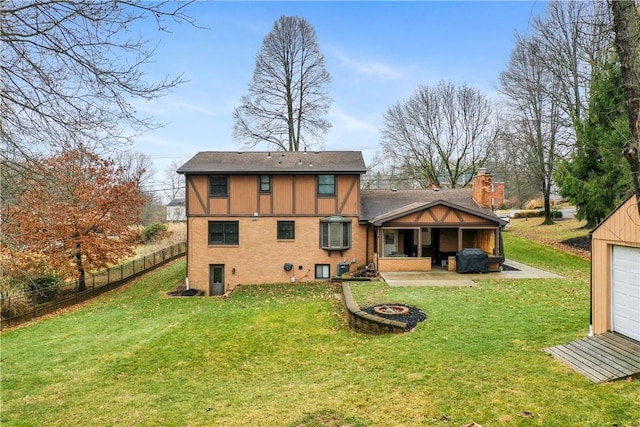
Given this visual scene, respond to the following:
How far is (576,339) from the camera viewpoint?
761cm

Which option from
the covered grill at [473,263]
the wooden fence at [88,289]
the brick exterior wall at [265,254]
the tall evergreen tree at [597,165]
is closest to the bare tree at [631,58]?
the covered grill at [473,263]

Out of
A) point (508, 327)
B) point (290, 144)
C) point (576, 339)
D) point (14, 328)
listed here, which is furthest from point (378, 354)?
point (290, 144)

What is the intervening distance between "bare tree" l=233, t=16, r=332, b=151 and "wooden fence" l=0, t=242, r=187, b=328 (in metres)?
11.5

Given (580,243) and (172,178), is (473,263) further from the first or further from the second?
(172,178)

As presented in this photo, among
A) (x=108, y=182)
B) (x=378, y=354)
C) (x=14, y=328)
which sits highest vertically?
(x=108, y=182)

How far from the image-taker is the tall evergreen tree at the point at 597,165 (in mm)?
17578

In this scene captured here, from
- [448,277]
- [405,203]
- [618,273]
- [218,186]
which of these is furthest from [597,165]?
[218,186]

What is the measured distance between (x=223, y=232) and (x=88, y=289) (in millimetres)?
7731

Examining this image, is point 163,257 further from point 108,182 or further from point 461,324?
point 461,324

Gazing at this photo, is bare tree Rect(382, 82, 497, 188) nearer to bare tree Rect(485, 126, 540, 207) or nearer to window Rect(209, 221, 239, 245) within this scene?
bare tree Rect(485, 126, 540, 207)

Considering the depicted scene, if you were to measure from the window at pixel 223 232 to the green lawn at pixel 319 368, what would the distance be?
5825 mm

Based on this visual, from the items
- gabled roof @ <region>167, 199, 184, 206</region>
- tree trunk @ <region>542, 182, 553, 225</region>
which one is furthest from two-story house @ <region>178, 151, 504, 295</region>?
gabled roof @ <region>167, 199, 184, 206</region>

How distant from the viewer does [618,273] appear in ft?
23.2

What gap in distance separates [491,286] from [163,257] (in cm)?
2282
